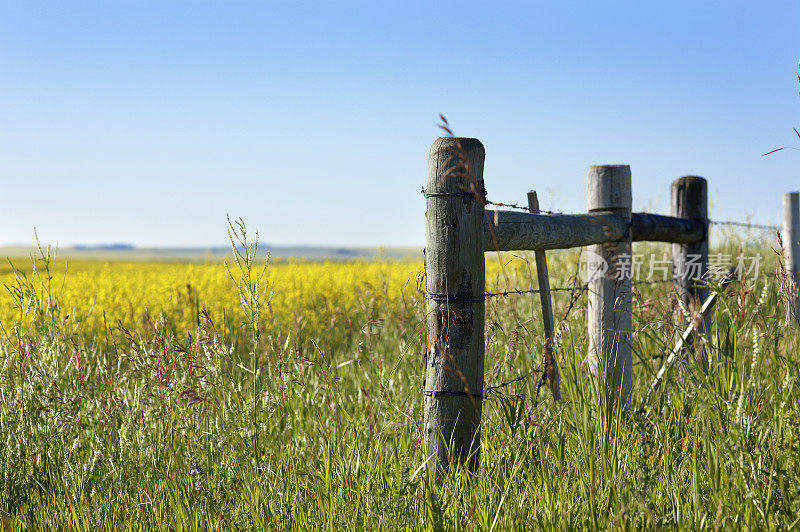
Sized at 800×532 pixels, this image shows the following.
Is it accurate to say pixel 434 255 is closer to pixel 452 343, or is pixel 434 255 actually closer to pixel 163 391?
pixel 452 343

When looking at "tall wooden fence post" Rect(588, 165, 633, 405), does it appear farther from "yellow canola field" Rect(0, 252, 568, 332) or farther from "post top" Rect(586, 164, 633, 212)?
"yellow canola field" Rect(0, 252, 568, 332)

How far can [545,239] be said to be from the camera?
2.87 m

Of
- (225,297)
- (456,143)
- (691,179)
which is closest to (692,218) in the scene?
(691,179)

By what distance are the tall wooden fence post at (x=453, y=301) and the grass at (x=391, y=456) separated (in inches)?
4.2

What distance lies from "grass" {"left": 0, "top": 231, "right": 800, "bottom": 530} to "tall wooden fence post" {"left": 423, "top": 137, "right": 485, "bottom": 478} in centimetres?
11

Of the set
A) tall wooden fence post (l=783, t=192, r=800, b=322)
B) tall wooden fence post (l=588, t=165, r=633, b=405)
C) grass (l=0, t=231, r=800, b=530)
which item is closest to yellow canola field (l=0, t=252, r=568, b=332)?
tall wooden fence post (l=588, t=165, r=633, b=405)

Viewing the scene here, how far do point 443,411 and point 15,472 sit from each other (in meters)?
1.88

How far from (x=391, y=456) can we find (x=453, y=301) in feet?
2.07

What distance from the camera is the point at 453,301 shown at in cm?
241

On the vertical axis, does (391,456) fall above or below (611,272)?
below

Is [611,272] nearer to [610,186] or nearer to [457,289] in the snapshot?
[610,186]

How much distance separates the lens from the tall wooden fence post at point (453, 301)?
239 cm

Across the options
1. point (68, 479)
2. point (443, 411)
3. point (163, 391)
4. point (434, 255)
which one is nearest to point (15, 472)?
point (68, 479)

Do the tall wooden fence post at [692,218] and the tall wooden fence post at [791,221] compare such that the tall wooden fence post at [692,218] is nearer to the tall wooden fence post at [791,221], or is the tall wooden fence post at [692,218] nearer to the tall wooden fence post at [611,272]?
the tall wooden fence post at [611,272]
